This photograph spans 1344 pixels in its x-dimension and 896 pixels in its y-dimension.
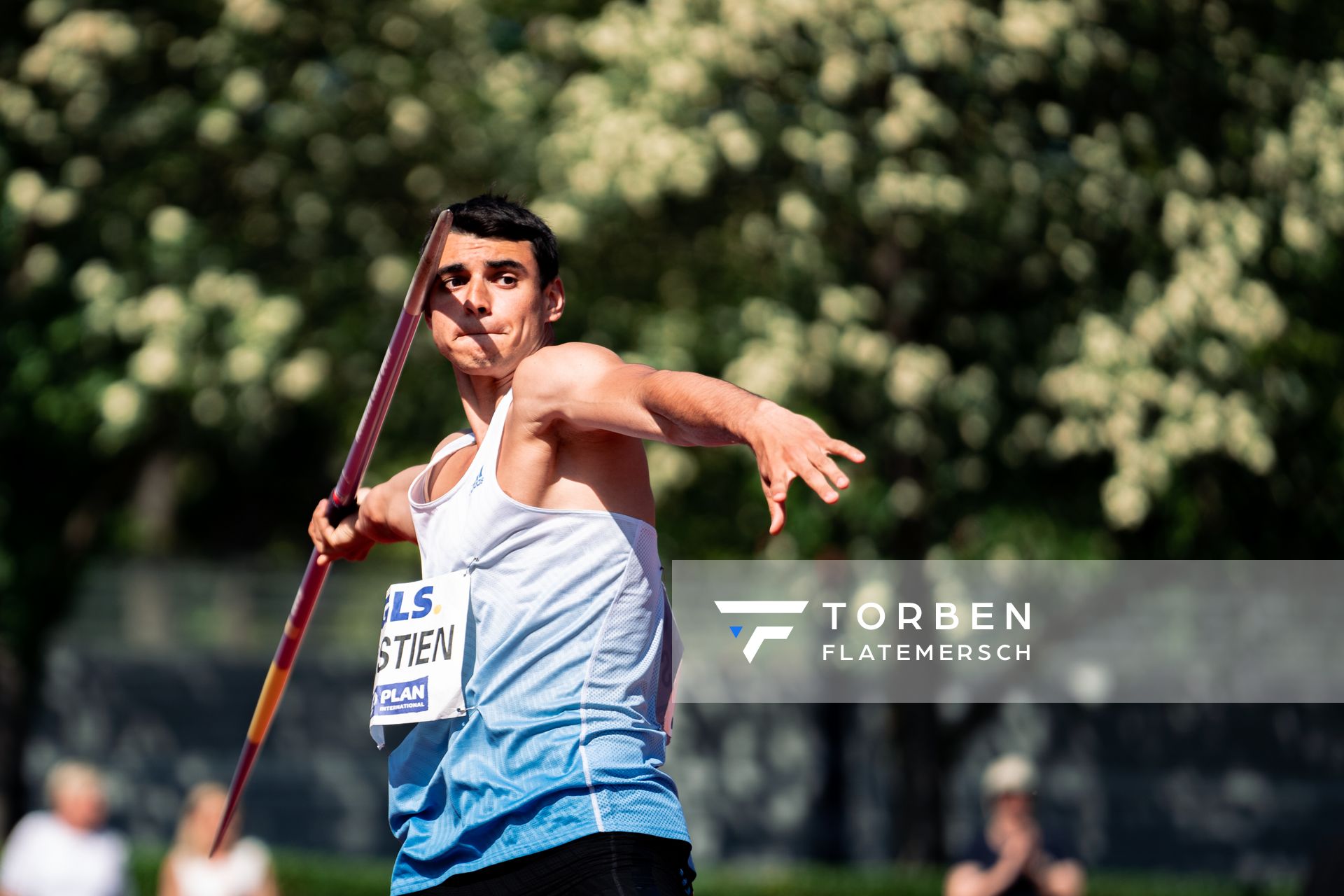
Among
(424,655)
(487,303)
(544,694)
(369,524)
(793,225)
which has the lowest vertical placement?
(544,694)

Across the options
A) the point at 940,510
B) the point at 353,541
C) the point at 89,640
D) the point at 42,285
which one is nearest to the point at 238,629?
the point at 89,640

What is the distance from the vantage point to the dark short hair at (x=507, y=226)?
318cm

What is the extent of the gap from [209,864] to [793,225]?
4368mm

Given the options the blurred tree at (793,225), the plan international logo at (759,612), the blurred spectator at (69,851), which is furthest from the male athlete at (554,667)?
the plan international logo at (759,612)

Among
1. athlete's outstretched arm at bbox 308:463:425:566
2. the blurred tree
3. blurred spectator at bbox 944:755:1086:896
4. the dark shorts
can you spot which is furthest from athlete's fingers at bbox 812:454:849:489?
blurred spectator at bbox 944:755:1086:896

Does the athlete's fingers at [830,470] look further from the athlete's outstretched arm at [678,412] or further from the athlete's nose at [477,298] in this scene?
the athlete's nose at [477,298]

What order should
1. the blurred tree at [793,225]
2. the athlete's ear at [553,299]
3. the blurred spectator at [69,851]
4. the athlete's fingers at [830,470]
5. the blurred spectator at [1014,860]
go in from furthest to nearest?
the blurred tree at [793,225], the blurred spectator at [69,851], the blurred spectator at [1014,860], the athlete's ear at [553,299], the athlete's fingers at [830,470]

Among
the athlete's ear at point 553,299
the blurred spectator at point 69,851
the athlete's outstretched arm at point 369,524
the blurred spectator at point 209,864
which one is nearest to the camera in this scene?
the athlete's ear at point 553,299

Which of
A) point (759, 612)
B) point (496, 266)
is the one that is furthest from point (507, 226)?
point (759, 612)

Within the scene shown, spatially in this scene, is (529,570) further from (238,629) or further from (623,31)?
(238,629)

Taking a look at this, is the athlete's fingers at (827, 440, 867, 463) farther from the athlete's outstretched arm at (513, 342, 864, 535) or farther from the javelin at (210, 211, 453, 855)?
the javelin at (210, 211, 453, 855)

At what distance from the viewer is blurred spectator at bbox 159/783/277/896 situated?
8.79 m

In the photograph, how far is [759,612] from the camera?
13.0 m

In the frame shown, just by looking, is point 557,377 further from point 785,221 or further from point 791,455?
point 785,221
